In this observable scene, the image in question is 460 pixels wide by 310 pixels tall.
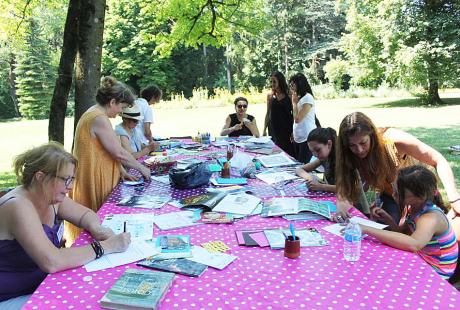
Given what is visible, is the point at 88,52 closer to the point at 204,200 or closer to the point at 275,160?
the point at 275,160

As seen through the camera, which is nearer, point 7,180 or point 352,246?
point 352,246

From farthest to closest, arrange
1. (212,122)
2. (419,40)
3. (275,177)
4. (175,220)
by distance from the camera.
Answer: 1. (419,40)
2. (212,122)
3. (275,177)
4. (175,220)

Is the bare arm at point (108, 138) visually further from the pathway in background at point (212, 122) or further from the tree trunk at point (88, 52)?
the pathway in background at point (212, 122)

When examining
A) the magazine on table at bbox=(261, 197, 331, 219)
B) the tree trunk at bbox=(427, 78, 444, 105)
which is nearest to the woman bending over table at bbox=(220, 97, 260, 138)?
the magazine on table at bbox=(261, 197, 331, 219)

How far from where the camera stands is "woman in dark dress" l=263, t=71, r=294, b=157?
5.86 meters

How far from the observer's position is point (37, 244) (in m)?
1.86

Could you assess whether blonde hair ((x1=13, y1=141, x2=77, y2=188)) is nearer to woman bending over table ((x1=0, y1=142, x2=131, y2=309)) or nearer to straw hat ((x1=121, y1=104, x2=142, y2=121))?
woman bending over table ((x1=0, y1=142, x2=131, y2=309))

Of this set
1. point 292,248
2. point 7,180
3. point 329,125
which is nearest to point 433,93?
point 329,125

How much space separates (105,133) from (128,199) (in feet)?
2.05

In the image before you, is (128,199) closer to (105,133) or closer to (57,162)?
(105,133)

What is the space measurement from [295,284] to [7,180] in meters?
7.37

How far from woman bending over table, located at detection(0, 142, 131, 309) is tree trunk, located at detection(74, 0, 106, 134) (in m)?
2.94

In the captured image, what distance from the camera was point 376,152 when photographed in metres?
2.71

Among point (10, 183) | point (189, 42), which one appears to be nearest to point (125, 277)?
point (10, 183)
